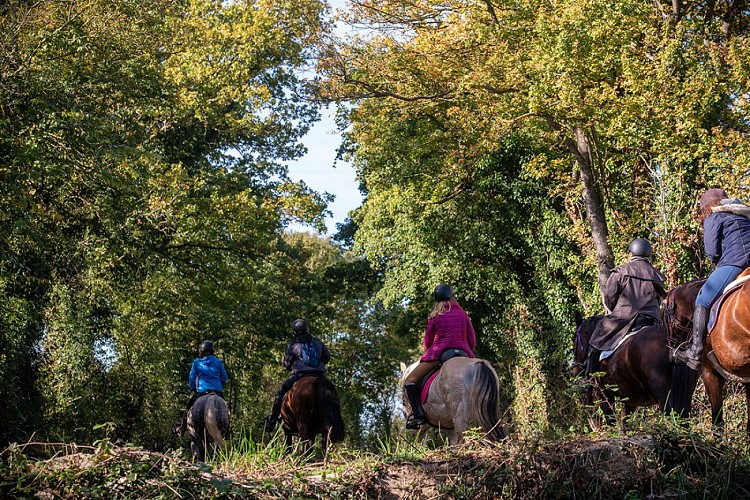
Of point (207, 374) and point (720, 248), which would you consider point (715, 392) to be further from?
point (207, 374)

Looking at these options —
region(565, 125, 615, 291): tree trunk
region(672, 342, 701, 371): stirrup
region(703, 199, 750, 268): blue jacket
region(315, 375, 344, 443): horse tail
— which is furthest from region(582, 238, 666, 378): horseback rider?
region(565, 125, 615, 291): tree trunk

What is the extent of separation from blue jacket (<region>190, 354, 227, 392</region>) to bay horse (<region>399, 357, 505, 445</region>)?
5.82 m

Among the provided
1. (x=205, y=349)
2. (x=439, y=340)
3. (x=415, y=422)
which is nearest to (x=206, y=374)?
(x=205, y=349)

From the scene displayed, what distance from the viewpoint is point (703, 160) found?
18.0 m

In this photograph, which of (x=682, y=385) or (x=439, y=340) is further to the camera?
(x=439, y=340)

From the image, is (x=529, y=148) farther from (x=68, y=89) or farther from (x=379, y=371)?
(x=379, y=371)

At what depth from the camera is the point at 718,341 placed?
8.30 m

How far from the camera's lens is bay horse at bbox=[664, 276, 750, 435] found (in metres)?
7.98

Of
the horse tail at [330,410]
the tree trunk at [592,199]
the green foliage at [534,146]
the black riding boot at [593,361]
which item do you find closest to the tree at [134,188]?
the green foliage at [534,146]

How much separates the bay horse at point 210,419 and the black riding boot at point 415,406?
17.8 ft

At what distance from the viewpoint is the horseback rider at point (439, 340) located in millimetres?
10844

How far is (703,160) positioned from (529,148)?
338 inches

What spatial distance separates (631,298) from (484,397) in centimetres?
264

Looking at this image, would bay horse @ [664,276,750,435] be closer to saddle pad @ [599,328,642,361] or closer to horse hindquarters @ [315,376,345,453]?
saddle pad @ [599,328,642,361]
